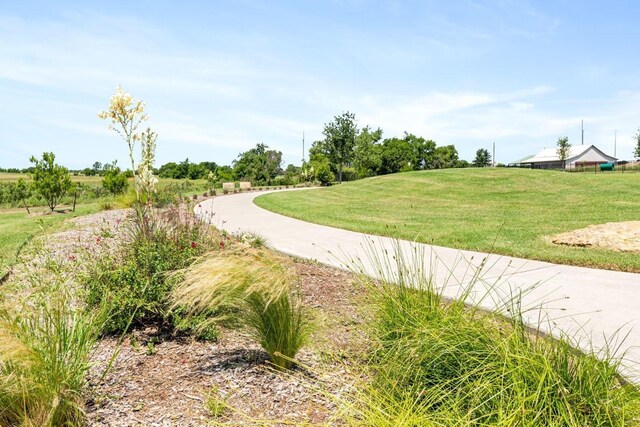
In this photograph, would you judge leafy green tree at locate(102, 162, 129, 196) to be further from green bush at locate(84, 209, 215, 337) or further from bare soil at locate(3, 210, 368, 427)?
bare soil at locate(3, 210, 368, 427)

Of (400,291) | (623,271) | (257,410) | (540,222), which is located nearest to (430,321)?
(400,291)

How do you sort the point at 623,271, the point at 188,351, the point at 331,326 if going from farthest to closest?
the point at 623,271, the point at 331,326, the point at 188,351

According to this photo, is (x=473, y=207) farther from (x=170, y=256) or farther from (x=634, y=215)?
(x=170, y=256)

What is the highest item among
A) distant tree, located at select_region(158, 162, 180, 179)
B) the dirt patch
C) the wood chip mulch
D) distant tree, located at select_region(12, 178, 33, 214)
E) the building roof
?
the building roof

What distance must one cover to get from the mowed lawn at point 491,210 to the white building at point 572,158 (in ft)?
197

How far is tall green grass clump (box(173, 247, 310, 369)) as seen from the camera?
304 centimetres

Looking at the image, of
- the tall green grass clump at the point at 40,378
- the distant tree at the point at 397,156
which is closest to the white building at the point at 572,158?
the distant tree at the point at 397,156

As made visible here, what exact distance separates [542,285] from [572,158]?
84205mm

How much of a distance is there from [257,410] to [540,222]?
11.2 m

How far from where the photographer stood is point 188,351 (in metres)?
3.74

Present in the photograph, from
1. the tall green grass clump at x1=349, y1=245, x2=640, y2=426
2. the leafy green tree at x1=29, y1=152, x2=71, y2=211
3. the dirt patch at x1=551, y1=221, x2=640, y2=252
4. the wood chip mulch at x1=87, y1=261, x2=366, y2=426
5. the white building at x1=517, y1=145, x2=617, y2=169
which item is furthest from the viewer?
the white building at x1=517, y1=145, x2=617, y2=169

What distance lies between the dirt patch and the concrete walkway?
6.22ft

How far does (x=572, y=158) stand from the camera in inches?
3098

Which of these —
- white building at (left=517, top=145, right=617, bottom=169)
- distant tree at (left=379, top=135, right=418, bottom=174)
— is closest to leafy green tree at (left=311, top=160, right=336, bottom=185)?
distant tree at (left=379, top=135, right=418, bottom=174)
